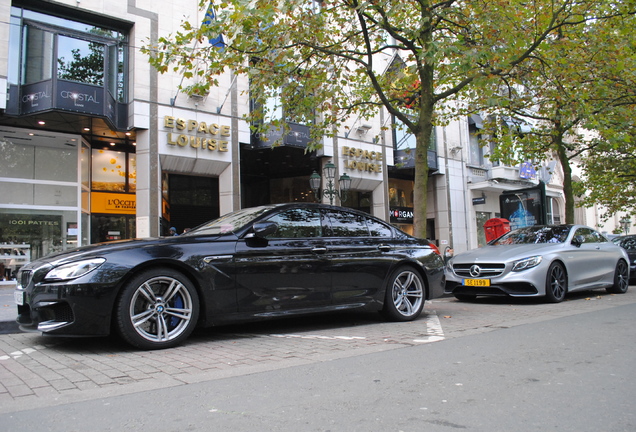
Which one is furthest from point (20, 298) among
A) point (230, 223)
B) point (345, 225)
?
point (345, 225)

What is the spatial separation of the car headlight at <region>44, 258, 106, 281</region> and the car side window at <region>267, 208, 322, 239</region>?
1837 mm

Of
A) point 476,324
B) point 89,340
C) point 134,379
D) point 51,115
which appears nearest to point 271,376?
point 134,379

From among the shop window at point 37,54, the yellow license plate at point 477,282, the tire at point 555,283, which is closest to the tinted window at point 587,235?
the tire at point 555,283

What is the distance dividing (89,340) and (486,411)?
395cm

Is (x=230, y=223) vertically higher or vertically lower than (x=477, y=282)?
higher

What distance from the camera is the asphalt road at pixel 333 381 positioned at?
2.77 m

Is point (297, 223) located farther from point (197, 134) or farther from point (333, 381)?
Result: point (197, 134)

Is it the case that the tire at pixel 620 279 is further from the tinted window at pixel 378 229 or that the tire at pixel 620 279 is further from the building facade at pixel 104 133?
the tinted window at pixel 378 229

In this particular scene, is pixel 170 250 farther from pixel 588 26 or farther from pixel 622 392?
pixel 588 26

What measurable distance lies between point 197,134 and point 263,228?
13663 mm

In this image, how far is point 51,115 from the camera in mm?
14891

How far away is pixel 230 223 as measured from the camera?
18.6ft

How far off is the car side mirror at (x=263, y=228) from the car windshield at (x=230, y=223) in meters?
0.31

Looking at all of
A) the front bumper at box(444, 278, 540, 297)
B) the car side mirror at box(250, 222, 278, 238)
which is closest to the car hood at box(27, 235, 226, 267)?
the car side mirror at box(250, 222, 278, 238)
